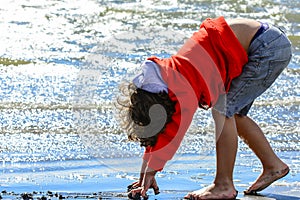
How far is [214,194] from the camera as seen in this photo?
3.99 meters

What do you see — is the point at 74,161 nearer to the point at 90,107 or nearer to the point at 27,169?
the point at 27,169

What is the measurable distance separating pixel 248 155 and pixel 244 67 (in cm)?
116

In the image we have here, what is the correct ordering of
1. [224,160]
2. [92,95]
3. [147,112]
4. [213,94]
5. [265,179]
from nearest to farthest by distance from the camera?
[147,112] < [213,94] < [224,160] < [265,179] < [92,95]

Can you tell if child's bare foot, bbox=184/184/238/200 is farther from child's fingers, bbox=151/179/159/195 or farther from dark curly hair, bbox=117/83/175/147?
dark curly hair, bbox=117/83/175/147

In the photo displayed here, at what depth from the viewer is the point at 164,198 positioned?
13.0ft

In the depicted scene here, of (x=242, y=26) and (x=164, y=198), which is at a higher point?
(x=242, y=26)

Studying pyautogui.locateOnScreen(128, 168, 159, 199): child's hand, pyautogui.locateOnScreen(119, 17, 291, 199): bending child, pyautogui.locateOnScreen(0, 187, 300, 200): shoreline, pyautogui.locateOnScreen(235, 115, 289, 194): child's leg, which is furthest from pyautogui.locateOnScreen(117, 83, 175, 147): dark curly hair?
pyautogui.locateOnScreen(235, 115, 289, 194): child's leg

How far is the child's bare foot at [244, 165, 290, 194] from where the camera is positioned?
414 centimetres

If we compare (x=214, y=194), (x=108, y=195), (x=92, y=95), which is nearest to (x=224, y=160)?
(x=214, y=194)

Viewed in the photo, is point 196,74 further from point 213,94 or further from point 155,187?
point 155,187

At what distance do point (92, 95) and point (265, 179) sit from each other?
267 centimetres

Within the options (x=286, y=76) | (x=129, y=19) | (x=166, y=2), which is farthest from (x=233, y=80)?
(x=166, y=2)

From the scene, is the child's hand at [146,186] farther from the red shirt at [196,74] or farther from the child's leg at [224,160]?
the child's leg at [224,160]

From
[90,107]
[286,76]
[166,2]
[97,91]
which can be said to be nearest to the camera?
[90,107]
